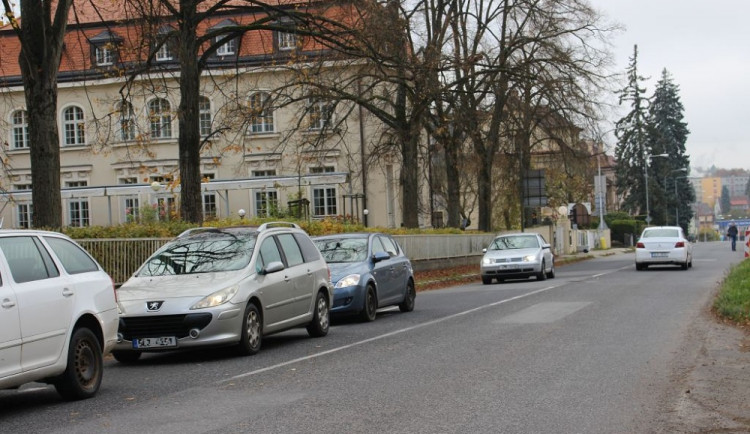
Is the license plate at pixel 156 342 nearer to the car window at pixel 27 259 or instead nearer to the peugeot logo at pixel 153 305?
the peugeot logo at pixel 153 305

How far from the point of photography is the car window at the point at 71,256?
955 cm

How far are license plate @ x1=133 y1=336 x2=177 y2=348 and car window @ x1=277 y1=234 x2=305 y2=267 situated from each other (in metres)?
2.78

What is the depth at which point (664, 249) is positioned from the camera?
Result: 35.2 metres

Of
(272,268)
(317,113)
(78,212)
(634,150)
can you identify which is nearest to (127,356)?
(272,268)

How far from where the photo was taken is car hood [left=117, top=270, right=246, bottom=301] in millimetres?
12148

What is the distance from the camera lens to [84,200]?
174 ft

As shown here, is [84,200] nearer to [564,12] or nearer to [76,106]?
[76,106]

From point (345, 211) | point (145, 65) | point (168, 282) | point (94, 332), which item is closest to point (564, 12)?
point (345, 211)

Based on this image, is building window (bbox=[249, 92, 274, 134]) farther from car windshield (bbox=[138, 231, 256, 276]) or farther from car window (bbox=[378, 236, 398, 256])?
car windshield (bbox=[138, 231, 256, 276])

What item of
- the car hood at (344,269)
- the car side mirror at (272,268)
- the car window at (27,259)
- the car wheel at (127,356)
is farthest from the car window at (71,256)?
the car hood at (344,269)

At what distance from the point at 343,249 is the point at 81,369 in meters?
9.49

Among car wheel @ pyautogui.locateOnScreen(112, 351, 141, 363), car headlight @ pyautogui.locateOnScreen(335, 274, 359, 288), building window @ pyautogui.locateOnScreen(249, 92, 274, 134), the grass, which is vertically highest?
building window @ pyautogui.locateOnScreen(249, 92, 274, 134)

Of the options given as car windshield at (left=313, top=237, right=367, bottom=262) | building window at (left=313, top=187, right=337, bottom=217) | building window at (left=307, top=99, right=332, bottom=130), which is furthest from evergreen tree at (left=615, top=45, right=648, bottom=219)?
car windshield at (left=313, top=237, right=367, bottom=262)

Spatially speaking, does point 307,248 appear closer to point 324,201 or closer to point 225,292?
point 225,292
